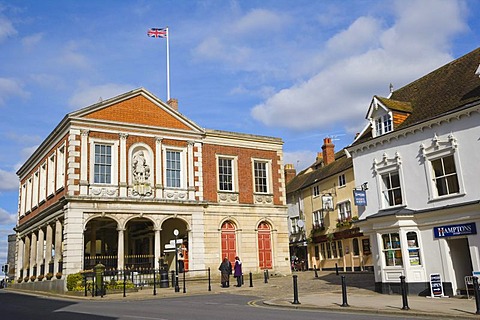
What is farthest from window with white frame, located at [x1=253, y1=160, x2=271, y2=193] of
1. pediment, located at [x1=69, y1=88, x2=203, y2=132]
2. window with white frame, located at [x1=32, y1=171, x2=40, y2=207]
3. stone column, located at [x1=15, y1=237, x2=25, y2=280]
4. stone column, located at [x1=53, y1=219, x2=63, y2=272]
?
stone column, located at [x1=15, y1=237, x2=25, y2=280]

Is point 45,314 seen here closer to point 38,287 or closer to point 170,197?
point 170,197

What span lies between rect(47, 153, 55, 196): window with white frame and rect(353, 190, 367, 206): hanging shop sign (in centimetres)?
1965

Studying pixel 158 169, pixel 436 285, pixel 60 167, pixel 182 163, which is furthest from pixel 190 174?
pixel 436 285

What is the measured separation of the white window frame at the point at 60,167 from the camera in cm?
Answer: 3052

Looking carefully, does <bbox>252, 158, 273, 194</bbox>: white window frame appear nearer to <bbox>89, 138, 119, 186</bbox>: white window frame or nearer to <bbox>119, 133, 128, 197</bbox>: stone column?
<bbox>119, 133, 128, 197</bbox>: stone column

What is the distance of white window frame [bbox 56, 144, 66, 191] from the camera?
100ft

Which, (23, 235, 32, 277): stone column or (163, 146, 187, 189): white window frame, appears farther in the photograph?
(23, 235, 32, 277): stone column

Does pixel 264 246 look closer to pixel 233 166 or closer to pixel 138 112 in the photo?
pixel 233 166

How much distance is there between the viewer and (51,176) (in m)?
32.9

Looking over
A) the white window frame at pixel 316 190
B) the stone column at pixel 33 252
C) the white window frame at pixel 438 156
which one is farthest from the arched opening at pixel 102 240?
the white window frame at pixel 438 156

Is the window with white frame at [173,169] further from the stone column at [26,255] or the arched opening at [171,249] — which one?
the stone column at [26,255]

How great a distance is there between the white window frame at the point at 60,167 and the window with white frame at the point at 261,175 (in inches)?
502

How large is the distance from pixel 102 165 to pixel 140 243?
8.85 meters

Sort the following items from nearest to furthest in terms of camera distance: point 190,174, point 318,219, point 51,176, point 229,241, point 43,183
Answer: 1. point 190,174
2. point 51,176
3. point 229,241
4. point 43,183
5. point 318,219
